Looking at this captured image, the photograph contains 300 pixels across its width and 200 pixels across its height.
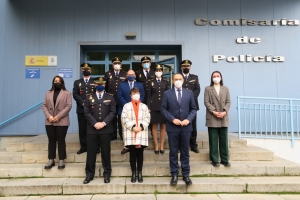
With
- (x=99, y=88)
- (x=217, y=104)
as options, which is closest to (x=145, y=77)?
(x=99, y=88)

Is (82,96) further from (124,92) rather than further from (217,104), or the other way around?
(217,104)

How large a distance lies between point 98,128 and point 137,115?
69cm

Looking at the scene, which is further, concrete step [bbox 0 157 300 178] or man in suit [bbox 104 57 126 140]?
man in suit [bbox 104 57 126 140]

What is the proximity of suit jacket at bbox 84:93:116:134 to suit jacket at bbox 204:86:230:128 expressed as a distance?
180 centimetres

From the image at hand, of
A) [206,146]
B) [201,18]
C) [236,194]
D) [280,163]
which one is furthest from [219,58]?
[236,194]

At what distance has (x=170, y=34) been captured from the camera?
687cm

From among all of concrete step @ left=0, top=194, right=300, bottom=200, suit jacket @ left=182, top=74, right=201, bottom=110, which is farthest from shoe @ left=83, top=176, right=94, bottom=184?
suit jacket @ left=182, top=74, right=201, bottom=110

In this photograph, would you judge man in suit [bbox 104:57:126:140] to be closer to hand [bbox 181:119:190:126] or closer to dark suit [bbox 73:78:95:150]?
dark suit [bbox 73:78:95:150]

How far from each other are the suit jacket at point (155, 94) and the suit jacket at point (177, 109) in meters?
0.66

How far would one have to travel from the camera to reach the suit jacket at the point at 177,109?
3.61m

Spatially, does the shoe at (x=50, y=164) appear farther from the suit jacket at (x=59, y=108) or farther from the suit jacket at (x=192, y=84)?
the suit jacket at (x=192, y=84)

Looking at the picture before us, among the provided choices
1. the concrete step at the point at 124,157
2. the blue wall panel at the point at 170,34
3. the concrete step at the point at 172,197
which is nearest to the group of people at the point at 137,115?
the concrete step at the point at 124,157

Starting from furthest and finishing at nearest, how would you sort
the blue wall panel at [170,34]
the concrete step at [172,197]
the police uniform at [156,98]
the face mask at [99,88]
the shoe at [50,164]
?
the blue wall panel at [170,34] → the police uniform at [156,98] → the shoe at [50,164] → the face mask at [99,88] → the concrete step at [172,197]

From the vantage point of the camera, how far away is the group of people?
3629 millimetres
